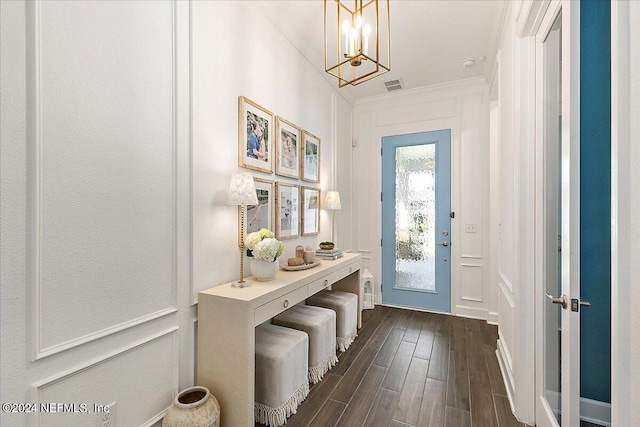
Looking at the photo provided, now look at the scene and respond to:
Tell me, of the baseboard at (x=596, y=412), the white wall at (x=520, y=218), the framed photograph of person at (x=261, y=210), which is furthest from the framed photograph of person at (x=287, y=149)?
the baseboard at (x=596, y=412)

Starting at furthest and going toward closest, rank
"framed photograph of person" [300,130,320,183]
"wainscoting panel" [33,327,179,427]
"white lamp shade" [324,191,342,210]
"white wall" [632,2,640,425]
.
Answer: "white lamp shade" [324,191,342,210]
"framed photograph of person" [300,130,320,183]
"wainscoting panel" [33,327,179,427]
"white wall" [632,2,640,425]

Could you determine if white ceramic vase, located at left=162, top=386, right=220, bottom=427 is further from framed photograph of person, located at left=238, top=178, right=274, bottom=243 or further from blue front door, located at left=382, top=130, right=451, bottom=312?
blue front door, located at left=382, top=130, right=451, bottom=312

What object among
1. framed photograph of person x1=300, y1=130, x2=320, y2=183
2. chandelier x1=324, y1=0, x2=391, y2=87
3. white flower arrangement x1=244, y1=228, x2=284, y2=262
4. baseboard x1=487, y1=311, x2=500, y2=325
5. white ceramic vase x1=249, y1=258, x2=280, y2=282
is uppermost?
chandelier x1=324, y1=0, x2=391, y2=87

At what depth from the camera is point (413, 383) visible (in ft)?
7.33

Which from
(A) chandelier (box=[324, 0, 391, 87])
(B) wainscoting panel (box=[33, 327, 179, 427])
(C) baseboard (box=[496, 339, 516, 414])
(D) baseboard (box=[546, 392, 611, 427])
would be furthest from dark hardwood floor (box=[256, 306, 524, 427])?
(A) chandelier (box=[324, 0, 391, 87])

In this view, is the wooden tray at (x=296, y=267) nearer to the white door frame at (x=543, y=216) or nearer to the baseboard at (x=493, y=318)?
the white door frame at (x=543, y=216)

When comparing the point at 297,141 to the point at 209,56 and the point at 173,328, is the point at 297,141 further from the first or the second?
the point at 173,328

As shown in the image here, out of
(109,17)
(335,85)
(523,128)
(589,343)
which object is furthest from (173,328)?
(335,85)

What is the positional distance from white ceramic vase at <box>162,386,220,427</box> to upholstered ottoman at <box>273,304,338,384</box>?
0.86m

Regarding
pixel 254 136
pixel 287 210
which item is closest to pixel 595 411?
pixel 287 210

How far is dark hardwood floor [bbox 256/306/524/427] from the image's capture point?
187 cm

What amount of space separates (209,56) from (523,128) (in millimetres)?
2165

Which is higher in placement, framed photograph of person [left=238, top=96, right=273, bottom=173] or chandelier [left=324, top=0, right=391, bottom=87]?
chandelier [left=324, top=0, right=391, bottom=87]

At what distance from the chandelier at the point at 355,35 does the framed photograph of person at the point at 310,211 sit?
118cm
